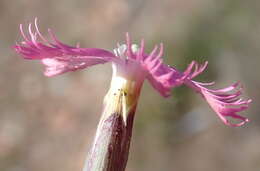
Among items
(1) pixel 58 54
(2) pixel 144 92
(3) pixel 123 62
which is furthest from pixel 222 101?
(2) pixel 144 92

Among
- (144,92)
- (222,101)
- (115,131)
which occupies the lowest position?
(115,131)

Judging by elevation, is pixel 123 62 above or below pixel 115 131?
above

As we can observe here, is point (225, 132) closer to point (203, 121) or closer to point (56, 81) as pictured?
point (203, 121)

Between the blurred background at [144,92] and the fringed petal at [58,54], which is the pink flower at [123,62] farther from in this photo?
the blurred background at [144,92]

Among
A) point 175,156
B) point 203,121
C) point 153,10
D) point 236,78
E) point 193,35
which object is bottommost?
point 175,156

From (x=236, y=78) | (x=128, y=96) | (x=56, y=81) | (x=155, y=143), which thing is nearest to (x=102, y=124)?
(x=128, y=96)

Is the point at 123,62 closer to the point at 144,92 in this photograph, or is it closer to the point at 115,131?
the point at 115,131

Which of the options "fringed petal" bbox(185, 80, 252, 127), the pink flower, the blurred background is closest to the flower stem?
the pink flower
